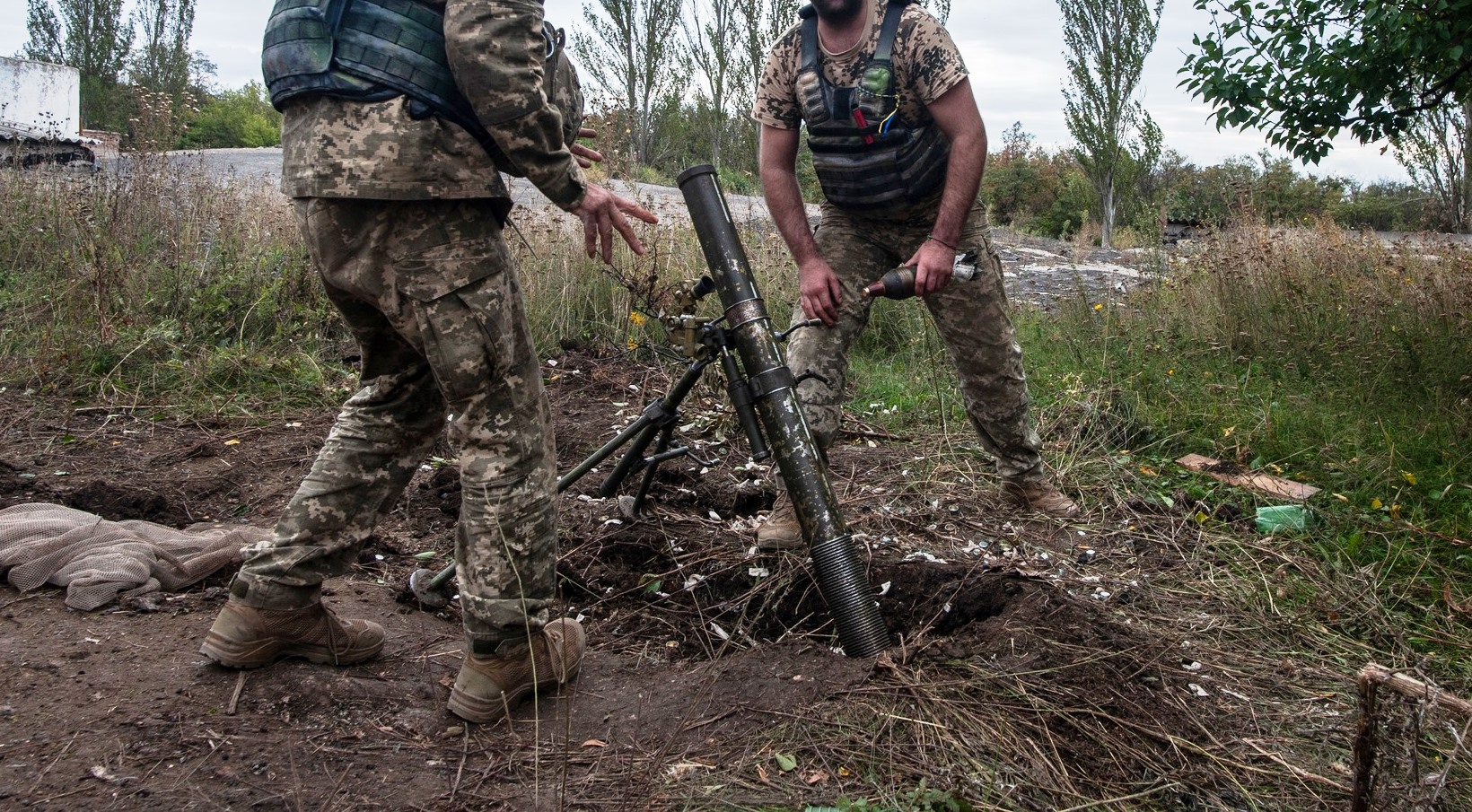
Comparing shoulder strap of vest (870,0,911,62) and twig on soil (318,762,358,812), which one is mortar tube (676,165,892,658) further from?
twig on soil (318,762,358,812)

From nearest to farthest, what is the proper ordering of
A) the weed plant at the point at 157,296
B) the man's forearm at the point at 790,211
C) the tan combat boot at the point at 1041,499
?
the man's forearm at the point at 790,211, the tan combat boot at the point at 1041,499, the weed plant at the point at 157,296

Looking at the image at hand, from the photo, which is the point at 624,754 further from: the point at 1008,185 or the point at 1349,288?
the point at 1008,185

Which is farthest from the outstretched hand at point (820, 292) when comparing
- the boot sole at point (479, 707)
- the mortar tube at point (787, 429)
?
the boot sole at point (479, 707)

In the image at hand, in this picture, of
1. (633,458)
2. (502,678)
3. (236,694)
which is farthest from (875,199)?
(236,694)

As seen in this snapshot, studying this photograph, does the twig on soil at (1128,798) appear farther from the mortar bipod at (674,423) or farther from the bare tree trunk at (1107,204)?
the bare tree trunk at (1107,204)

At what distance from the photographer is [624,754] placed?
2453 millimetres

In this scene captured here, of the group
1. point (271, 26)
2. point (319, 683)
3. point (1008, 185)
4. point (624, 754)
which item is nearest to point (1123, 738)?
point (624, 754)

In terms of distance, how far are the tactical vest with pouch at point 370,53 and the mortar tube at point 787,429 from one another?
0.94 m

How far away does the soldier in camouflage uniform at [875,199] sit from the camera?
Answer: 12.0 ft

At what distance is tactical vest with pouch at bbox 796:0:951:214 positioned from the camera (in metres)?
3.70

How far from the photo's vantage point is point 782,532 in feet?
12.4

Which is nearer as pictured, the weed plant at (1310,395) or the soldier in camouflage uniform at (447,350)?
the soldier in camouflage uniform at (447,350)

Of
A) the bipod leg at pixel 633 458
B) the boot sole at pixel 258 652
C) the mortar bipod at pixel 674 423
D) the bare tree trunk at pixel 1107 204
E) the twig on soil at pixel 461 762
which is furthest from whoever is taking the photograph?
the bare tree trunk at pixel 1107 204

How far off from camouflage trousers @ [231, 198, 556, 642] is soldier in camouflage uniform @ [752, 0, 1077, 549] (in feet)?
4.48
